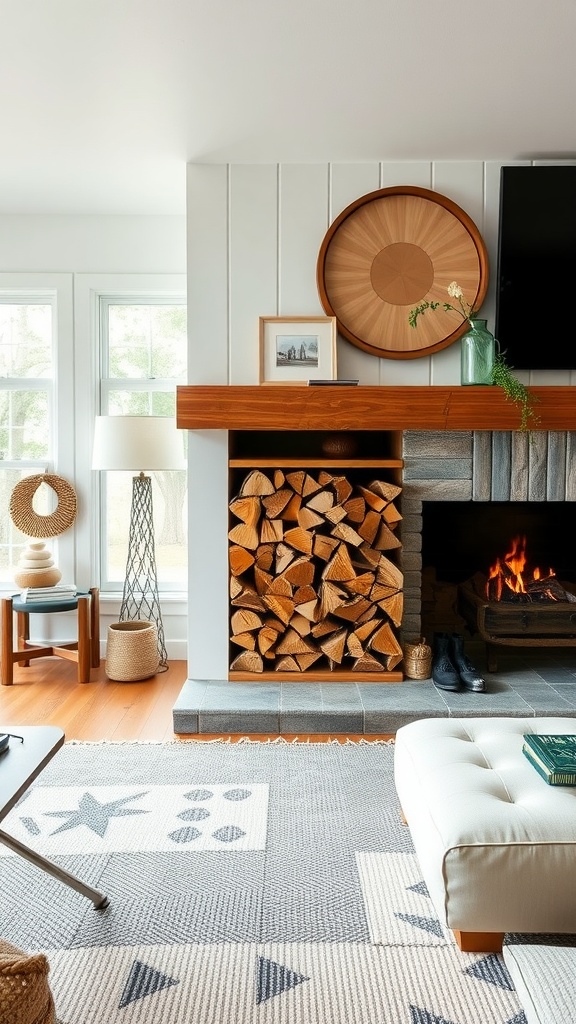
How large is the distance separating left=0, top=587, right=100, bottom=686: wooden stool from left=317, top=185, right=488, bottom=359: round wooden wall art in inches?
73.8

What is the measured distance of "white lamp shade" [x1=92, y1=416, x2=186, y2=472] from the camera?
384cm

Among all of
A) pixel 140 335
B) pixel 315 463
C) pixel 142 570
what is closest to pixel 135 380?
pixel 140 335

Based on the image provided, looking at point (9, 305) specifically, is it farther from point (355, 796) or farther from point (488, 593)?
A: point (355, 796)

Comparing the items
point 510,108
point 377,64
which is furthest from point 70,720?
point 510,108

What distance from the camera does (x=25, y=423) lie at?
14.6ft

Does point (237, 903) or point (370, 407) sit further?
point (370, 407)

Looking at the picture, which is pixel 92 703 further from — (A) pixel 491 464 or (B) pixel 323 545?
(A) pixel 491 464

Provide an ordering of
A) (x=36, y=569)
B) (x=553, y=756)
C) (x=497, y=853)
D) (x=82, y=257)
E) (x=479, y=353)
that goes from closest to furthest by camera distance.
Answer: (x=497, y=853) < (x=553, y=756) < (x=479, y=353) < (x=36, y=569) < (x=82, y=257)

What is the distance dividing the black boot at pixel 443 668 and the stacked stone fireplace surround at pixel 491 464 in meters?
0.64

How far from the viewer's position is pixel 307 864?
6.88ft

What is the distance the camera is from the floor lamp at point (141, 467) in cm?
385

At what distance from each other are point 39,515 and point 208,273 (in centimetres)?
172

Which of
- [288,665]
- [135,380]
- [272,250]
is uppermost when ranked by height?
[272,250]

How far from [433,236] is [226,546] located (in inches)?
62.9
